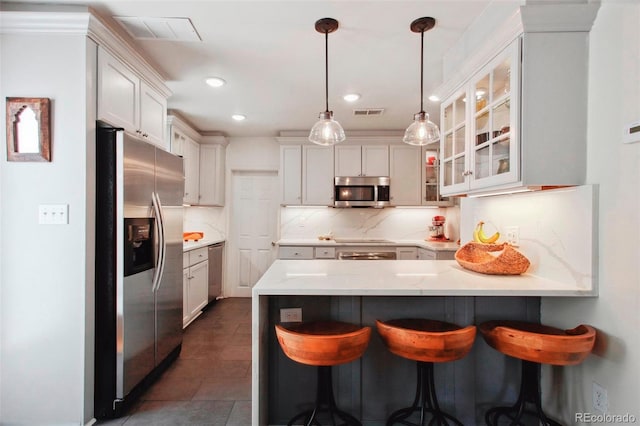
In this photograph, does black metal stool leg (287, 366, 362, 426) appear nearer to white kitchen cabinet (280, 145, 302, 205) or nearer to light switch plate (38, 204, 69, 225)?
light switch plate (38, 204, 69, 225)

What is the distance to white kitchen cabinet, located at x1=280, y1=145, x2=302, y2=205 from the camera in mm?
4273

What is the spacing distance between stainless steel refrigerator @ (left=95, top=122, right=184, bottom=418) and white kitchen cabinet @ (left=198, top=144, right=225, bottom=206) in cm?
203

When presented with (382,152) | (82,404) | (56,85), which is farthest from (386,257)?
(56,85)

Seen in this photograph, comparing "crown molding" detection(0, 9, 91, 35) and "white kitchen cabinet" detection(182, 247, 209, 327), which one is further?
"white kitchen cabinet" detection(182, 247, 209, 327)

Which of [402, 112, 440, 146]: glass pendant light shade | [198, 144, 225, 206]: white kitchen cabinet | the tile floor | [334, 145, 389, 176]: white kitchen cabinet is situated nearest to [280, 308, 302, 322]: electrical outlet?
the tile floor

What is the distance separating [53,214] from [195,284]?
197cm

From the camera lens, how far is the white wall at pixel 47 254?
1725 mm

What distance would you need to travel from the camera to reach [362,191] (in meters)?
4.23

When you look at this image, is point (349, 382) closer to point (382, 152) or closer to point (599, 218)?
point (599, 218)

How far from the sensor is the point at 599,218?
1.40 meters

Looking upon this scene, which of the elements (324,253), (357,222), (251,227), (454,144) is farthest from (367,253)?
(454,144)

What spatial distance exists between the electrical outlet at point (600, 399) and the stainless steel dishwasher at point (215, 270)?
12.5ft

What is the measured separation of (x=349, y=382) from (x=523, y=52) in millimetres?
1982

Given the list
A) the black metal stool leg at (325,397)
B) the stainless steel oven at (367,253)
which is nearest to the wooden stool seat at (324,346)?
the black metal stool leg at (325,397)
